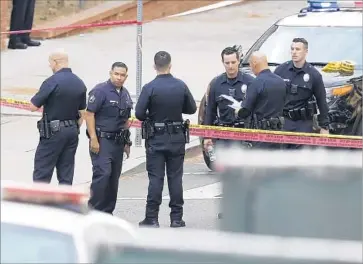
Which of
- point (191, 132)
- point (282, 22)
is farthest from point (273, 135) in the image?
point (282, 22)

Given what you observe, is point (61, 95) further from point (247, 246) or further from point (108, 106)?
point (247, 246)

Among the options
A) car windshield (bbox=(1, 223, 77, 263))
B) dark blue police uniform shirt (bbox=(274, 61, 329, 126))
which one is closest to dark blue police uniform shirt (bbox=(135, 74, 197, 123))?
dark blue police uniform shirt (bbox=(274, 61, 329, 126))

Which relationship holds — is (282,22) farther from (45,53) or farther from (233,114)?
(45,53)

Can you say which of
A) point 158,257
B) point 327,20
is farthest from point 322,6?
point 158,257

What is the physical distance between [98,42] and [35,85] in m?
3.86

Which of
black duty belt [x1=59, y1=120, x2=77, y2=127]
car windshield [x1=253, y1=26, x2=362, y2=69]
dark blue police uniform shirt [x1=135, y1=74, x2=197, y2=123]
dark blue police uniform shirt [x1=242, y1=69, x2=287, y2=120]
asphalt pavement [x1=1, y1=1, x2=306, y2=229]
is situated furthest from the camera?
car windshield [x1=253, y1=26, x2=362, y2=69]

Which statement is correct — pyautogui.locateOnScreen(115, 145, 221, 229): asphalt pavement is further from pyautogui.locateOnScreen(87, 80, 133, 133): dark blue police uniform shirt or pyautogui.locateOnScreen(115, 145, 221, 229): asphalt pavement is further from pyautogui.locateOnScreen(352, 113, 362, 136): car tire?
pyautogui.locateOnScreen(352, 113, 362, 136): car tire

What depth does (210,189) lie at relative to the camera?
9.70m

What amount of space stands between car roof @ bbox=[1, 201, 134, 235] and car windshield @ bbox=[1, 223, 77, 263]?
0.7 inches

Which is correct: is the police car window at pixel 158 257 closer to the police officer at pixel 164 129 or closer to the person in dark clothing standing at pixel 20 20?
the police officer at pixel 164 129

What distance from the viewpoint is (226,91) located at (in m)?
8.60

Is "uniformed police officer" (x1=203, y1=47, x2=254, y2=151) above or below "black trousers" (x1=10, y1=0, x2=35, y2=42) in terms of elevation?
below

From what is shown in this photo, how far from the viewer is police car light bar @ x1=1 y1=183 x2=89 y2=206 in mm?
3363

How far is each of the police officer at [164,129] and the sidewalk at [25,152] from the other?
3.75 ft
